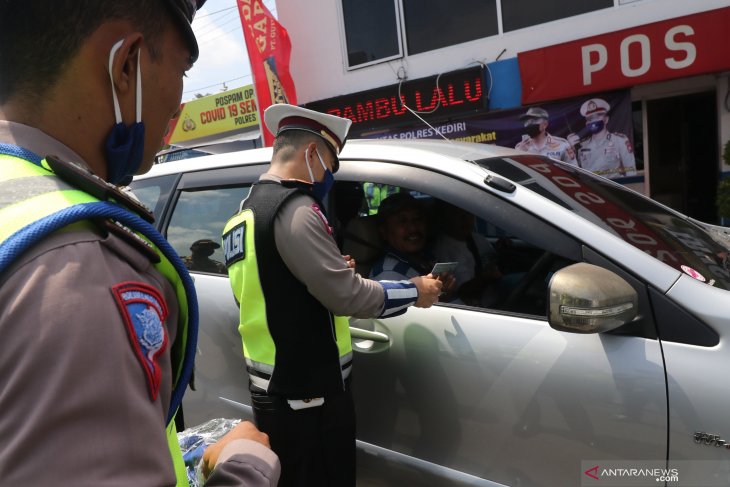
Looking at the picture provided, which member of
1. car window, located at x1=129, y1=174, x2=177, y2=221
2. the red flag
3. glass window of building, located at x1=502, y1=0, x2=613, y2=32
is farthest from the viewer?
the red flag

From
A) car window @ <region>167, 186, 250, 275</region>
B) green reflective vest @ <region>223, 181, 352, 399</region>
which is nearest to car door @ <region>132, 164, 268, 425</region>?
car window @ <region>167, 186, 250, 275</region>

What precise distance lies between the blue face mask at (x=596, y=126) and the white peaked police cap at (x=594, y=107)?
0.38ft

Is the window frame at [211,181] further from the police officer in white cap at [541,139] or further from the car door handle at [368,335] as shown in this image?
the police officer in white cap at [541,139]

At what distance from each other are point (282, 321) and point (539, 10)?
7.08m

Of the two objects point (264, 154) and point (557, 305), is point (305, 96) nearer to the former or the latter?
point (264, 154)

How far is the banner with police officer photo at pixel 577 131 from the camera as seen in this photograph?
265 inches

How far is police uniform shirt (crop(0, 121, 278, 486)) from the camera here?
506 mm

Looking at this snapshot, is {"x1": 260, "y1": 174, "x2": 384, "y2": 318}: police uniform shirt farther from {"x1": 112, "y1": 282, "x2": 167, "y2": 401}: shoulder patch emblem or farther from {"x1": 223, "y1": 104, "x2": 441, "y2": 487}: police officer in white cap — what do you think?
{"x1": 112, "y1": 282, "x2": 167, "y2": 401}: shoulder patch emblem

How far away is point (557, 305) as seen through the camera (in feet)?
4.94

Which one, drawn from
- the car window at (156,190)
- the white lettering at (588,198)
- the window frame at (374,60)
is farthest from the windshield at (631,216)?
the window frame at (374,60)

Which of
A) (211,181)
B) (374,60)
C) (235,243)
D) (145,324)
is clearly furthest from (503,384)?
(374,60)

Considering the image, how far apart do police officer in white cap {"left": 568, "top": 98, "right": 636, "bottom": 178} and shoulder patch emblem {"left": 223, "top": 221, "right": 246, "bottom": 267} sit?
6.12 m

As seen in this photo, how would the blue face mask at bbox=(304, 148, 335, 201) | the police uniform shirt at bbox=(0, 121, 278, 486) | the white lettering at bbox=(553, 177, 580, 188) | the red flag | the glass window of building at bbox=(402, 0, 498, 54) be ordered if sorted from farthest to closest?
the red flag
the glass window of building at bbox=(402, 0, 498, 54)
the white lettering at bbox=(553, 177, 580, 188)
the blue face mask at bbox=(304, 148, 335, 201)
the police uniform shirt at bbox=(0, 121, 278, 486)

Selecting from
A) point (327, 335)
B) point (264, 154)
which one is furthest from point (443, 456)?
point (264, 154)
